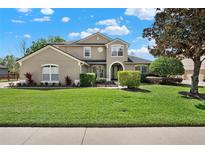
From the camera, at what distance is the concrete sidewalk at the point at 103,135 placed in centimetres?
592

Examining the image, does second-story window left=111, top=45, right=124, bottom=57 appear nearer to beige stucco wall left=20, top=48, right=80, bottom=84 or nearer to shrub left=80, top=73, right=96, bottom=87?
beige stucco wall left=20, top=48, right=80, bottom=84

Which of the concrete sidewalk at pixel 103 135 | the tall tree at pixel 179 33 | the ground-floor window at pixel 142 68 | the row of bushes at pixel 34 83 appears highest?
the tall tree at pixel 179 33

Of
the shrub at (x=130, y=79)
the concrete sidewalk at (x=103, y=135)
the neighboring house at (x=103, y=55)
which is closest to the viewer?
the concrete sidewalk at (x=103, y=135)

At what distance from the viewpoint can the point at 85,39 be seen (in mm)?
30609

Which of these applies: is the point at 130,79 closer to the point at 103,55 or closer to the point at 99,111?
the point at 99,111

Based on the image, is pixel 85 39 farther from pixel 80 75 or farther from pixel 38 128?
pixel 38 128

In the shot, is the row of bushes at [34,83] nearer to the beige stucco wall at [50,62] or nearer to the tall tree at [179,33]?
the beige stucco wall at [50,62]

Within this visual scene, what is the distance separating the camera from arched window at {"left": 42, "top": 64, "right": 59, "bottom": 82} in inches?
919

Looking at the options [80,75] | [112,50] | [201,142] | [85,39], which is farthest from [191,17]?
[85,39]

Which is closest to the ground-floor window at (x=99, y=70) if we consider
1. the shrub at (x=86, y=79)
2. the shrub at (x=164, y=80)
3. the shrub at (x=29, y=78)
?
the shrub at (x=164, y=80)

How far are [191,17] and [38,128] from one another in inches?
331

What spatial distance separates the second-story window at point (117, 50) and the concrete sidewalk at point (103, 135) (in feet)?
73.7
